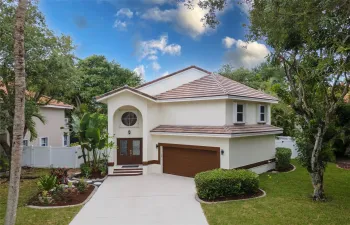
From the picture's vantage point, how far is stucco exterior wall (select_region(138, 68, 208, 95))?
19109mm

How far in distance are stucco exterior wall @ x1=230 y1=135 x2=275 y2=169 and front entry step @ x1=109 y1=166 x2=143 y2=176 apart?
6.52m

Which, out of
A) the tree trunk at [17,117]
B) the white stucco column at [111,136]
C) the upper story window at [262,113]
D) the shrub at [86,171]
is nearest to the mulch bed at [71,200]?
the shrub at [86,171]

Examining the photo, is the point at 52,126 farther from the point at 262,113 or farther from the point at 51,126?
the point at 262,113

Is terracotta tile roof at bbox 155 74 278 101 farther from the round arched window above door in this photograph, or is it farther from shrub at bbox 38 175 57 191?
shrub at bbox 38 175 57 191

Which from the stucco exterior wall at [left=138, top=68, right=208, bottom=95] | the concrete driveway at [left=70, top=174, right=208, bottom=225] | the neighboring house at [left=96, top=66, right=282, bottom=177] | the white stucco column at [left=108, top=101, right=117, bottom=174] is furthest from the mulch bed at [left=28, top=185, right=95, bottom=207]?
the stucco exterior wall at [left=138, top=68, right=208, bottom=95]

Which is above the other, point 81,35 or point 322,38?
point 81,35

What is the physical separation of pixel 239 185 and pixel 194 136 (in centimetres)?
506

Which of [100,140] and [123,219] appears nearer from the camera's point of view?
[123,219]

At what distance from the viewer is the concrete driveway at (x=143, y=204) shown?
940 centimetres

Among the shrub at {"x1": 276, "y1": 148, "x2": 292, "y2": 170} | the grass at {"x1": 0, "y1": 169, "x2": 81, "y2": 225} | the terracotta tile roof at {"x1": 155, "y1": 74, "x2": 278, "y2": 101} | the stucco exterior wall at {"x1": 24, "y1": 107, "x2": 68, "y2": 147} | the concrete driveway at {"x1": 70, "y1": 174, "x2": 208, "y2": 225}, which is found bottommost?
the concrete driveway at {"x1": 70, "y1": 174, "x2": 208, "y2": 225}

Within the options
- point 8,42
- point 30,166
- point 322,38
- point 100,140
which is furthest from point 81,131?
point 322,38

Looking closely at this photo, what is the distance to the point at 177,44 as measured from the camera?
21625 mm

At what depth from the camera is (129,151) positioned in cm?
1883

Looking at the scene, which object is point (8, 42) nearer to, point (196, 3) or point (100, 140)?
point (100, 140)
